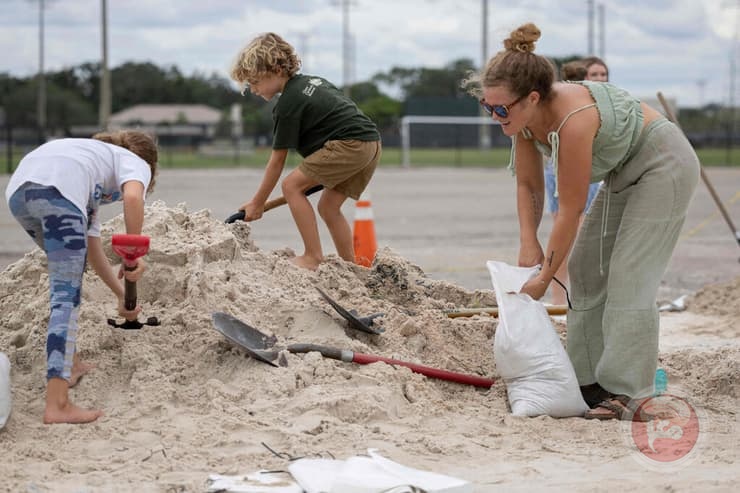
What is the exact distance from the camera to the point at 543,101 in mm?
4234

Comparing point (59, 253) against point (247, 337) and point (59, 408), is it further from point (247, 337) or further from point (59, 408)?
point (247, 337)

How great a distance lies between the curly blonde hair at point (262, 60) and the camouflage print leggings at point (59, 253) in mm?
2174

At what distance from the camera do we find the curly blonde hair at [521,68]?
4164 millimetres

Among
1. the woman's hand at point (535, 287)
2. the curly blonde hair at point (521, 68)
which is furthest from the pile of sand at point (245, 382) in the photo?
the curly blonde hair at point (521, 68)

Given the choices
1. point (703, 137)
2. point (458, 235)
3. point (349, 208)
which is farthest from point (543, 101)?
point (703, 137)

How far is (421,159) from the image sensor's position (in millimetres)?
40938

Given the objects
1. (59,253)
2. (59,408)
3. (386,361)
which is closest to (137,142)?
(59,253)

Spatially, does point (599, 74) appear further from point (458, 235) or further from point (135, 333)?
point (458, 235)

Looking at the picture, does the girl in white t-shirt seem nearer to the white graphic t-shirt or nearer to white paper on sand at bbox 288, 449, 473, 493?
the white graphic t-shirt

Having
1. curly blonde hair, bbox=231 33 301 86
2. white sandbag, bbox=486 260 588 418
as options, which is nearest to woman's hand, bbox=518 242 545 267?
white sandbag, bbox=486 260 588 418

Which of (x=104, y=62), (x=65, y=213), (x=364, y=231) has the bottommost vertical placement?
(x=364, y=231)

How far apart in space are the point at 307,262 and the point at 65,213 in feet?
7.21

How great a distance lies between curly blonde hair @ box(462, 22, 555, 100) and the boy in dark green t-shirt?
2.09 metres

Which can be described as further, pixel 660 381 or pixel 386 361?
pixel 660 381
